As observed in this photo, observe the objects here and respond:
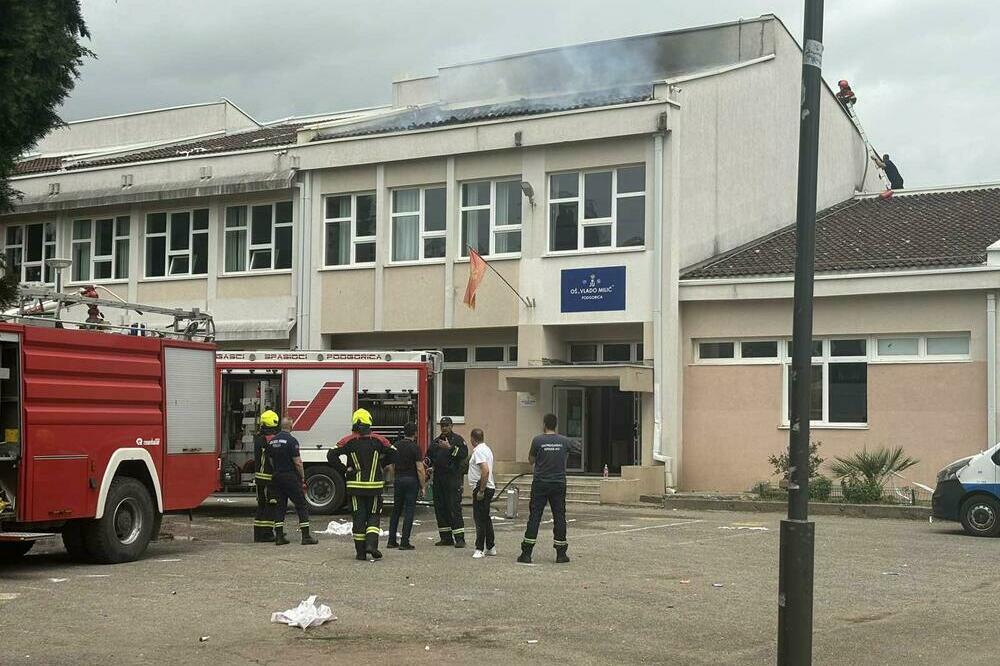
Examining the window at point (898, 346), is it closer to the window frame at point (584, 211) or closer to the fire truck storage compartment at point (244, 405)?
the window frame at point (584, 211)

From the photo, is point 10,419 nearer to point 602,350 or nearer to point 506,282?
point 506,282

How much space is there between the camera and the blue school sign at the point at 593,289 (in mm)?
28266

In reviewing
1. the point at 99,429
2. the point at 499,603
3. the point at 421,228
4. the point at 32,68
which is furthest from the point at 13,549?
the point at 421,228

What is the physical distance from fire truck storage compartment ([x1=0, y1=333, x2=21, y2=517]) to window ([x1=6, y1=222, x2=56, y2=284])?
2425 centimetres

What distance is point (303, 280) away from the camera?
106 ft

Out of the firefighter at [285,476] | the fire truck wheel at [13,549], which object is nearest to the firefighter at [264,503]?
the firefighter at [285,476]

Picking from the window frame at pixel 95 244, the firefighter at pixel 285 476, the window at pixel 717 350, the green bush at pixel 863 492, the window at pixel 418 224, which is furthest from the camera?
the window frame at pixel 95 244

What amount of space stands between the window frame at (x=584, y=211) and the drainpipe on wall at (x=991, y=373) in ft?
23.9

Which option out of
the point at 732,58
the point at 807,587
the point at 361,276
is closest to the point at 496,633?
the point at 807,587

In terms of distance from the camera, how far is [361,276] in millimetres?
31578

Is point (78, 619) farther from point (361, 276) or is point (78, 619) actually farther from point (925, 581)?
point (361, 276)

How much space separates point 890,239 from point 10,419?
2139 cm

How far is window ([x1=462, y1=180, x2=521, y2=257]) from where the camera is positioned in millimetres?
29953

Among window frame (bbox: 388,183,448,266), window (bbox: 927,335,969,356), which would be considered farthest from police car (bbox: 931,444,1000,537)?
window frame (bbox: 388,183,448,266)
